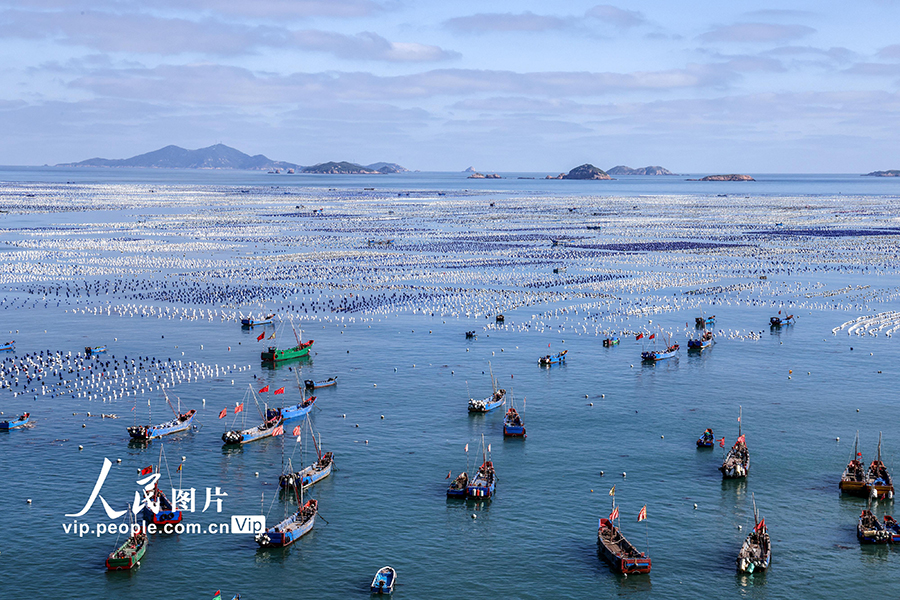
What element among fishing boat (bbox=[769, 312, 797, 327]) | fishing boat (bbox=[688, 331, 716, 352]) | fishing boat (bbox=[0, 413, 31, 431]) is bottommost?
fishing boat (bbox=[0, 413, 31, 431])

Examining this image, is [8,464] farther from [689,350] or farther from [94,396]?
[689,350]

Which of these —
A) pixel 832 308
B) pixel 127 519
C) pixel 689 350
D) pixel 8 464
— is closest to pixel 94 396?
pixel 8 464

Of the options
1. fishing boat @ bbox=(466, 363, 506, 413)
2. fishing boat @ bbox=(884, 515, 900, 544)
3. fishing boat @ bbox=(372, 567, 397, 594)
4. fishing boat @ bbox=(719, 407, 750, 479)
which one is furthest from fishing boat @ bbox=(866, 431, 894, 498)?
fishing boat @ bbox=(372, 567, 397, 594)

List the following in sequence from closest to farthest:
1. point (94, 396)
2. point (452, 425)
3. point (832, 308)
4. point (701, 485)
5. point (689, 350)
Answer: point (701, 485) → point (452, 425) → point (94, 396) → point (689, 350) → point (832, 308)

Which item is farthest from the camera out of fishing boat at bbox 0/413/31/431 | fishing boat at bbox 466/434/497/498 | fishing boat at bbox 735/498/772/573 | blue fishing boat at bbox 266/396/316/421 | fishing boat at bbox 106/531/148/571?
blue fishing boat at bbox 266/396/316/421

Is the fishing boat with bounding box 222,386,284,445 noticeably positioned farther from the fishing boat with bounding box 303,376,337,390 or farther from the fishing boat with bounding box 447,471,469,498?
the fishing boat with bounding box 447,471,469,498

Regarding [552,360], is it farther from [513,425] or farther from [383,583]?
[383,583]
